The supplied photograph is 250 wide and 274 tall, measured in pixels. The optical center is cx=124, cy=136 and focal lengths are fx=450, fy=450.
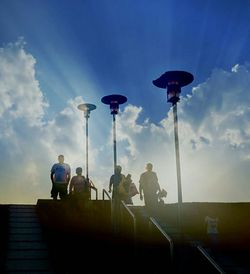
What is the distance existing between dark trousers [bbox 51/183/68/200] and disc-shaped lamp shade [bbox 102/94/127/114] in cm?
321

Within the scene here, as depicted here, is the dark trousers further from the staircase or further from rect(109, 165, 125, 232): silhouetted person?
rect(109, 165, 125, 232): silhouetted person

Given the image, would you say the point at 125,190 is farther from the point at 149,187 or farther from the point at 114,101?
the point at 114,101

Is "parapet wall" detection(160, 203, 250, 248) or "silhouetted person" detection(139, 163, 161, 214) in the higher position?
"silhouetted person" detection(139, 163, 161, 214)

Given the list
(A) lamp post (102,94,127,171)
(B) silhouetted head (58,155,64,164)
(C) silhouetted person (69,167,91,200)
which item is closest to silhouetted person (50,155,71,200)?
(B) silhouetted head (58,155,64,164)

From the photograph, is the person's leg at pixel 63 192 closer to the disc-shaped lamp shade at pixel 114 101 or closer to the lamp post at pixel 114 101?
the lamp post at pixel 114 101

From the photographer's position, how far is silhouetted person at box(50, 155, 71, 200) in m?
15.8

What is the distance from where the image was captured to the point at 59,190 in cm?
1599

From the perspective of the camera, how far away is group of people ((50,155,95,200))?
51.9 feet

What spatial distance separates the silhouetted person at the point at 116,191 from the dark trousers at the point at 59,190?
169cm

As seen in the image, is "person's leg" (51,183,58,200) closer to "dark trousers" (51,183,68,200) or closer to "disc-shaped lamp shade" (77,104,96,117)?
"dark trousers" (51,183,68,200)

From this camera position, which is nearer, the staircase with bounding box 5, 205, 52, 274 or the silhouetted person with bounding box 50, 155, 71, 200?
the staircase with bounding box 5, 205, 52, 274

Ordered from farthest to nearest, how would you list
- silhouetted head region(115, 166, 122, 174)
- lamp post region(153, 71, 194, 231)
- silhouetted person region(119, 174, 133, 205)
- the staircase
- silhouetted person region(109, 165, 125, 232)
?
1. silhouetted person region(119, 174, 133, 205)
2. silhouetted head region(115, 166, 122, 174)
3. silhouetted person region(109, 165, 125, 232)
4. lamp post region(153, 71, 194, 231)
5. the staircase

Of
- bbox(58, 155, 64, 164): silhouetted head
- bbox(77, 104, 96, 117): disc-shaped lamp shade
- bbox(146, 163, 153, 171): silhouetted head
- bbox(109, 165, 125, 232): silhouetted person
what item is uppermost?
bbox(77, 104, 96, 117): disc-shaped lamp shade

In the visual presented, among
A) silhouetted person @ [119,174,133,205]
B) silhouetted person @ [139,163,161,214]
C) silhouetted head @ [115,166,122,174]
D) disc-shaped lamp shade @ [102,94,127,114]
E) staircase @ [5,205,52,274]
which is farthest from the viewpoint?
silhouetted person @ [119,174,133,205]
